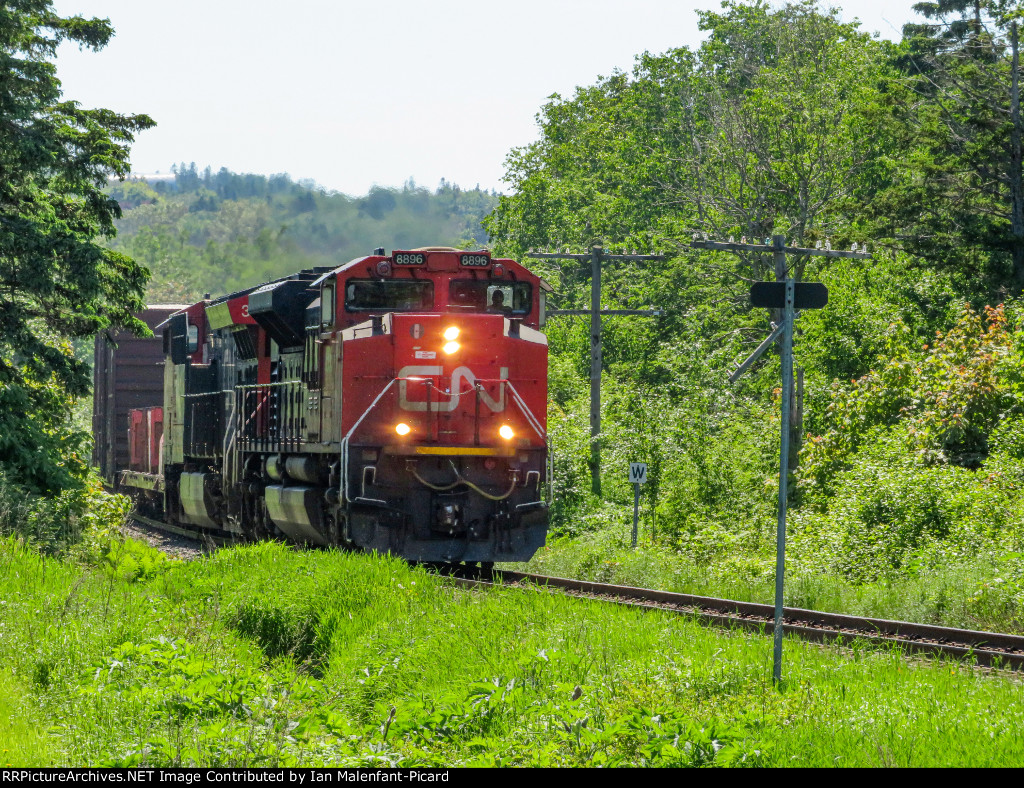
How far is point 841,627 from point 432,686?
460 centimetres

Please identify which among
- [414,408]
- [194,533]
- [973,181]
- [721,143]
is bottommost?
[194,533]

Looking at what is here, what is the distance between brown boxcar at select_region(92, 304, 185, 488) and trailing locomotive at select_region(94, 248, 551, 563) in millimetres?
12093

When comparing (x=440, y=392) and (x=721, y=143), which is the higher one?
(x=721, y=143)

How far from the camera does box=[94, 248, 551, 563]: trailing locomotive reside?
46.2ft

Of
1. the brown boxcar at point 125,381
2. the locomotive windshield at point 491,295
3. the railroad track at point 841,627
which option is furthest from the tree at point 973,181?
the brown boxcar at point 125,381

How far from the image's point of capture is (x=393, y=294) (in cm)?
1479

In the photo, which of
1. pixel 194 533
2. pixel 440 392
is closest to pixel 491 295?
pixel 440 392

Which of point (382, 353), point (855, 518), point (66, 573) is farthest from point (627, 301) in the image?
point (66, 573)

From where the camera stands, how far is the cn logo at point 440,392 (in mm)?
14094

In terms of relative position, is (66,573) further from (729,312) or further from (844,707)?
(729,312)

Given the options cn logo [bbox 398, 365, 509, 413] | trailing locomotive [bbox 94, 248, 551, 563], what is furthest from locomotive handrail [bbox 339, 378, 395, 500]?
cn logo [bbox 398, 365, 509, 413]

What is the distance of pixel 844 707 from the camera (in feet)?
22.2

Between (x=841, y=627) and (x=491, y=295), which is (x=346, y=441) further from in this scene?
(x=841, y=627)

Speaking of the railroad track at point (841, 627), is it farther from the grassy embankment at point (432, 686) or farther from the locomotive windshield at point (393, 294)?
the locomotive windshield at point (393, 294)
